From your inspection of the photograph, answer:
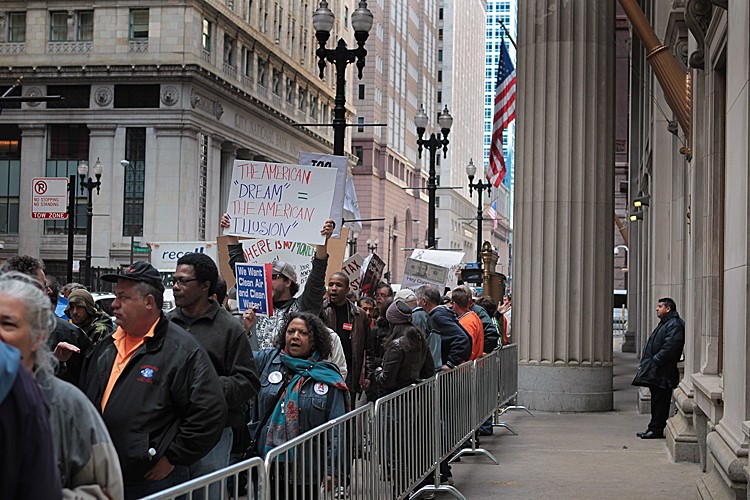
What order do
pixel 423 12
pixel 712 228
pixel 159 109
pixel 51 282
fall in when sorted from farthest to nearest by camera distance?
pixel 423 12
pixel 159 109
pixel 712 228
pixel 51 282

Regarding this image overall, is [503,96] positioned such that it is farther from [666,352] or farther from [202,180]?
[202,180]

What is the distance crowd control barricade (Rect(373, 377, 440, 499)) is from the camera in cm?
788

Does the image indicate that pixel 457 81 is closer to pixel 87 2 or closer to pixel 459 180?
pixel 459 180

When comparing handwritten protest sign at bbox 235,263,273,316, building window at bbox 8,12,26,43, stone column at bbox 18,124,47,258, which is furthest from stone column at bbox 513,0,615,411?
building window at bbox 8,12,26,43

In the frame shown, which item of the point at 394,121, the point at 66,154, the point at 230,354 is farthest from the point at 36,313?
the point at 394,121

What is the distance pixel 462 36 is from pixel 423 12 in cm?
2442

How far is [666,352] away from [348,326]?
5515mm

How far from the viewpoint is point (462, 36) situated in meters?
154

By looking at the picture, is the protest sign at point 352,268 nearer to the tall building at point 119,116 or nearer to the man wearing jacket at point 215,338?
the man wearing jacket at point 215,338

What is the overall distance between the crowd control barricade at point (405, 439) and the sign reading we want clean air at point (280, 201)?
9.11ft

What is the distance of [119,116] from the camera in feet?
204

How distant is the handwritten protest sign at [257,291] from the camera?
30.3 feet

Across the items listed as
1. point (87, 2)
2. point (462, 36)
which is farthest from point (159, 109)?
point (462, 36)

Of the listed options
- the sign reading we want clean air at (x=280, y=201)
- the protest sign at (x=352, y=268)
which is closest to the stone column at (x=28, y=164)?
the protest sign at (x=352, y=268)
